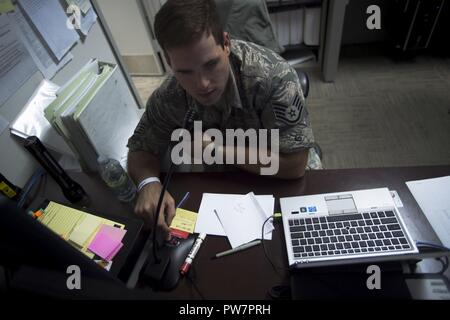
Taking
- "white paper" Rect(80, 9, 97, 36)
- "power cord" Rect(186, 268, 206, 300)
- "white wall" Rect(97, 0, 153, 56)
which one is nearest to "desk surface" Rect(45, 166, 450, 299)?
"power cord" Rect(186, 268, 206, 300)

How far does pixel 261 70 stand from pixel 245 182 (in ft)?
1.18

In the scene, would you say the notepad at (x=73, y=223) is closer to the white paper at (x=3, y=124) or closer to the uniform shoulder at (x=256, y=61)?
the white paper at (x=3, y=124)

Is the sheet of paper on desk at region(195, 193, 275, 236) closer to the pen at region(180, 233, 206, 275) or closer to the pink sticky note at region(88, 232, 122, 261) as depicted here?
the pen at region(180, 233, 206, 275)

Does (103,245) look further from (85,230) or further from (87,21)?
(87,21)

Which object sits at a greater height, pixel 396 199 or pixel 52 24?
pixel 52 24

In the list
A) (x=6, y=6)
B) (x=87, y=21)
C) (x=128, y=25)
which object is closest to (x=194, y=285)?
(x=6, y=6)

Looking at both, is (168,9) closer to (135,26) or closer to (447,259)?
(447,259)

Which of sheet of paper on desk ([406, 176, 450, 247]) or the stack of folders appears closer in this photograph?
sheet of paper on desk ([406, 176, 450, 247])

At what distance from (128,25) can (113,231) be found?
2264 millimetres

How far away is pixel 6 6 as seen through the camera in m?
0.84

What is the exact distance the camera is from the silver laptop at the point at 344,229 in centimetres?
59

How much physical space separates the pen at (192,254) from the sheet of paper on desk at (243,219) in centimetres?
7

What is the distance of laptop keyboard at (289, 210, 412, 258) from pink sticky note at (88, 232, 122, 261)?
0.43m

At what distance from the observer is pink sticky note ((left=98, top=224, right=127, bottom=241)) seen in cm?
69
